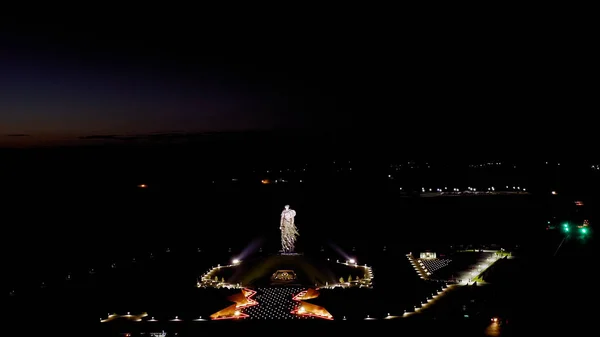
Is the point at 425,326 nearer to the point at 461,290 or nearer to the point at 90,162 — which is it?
the point at 461,290

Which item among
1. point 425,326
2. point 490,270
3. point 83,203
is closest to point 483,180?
point 83,203

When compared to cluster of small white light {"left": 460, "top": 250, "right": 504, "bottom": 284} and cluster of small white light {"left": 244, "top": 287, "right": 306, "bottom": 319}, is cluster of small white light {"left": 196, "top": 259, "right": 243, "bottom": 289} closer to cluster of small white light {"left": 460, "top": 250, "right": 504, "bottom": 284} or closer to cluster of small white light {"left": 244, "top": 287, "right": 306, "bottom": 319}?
cluster of small white light {"left": 244, "top": 287, "right": 306, "bottom": 319}

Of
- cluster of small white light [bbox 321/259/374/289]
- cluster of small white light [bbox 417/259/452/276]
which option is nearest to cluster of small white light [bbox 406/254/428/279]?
cluster of small white light [bbox 417/259/452/276]

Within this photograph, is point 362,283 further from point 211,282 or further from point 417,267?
point 211,282

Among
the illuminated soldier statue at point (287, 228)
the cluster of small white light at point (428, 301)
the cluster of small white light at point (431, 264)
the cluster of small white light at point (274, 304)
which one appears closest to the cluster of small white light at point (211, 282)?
the cluster of small white light at point (274, 304)

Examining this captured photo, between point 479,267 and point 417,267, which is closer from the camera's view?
point 479,267

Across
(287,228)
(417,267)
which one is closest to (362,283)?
(287,228)

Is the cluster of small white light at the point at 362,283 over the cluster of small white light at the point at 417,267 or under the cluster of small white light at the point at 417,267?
over

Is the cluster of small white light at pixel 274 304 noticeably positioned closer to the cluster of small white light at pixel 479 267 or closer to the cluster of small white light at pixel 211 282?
the cluster of small white light at pixel 211 282
